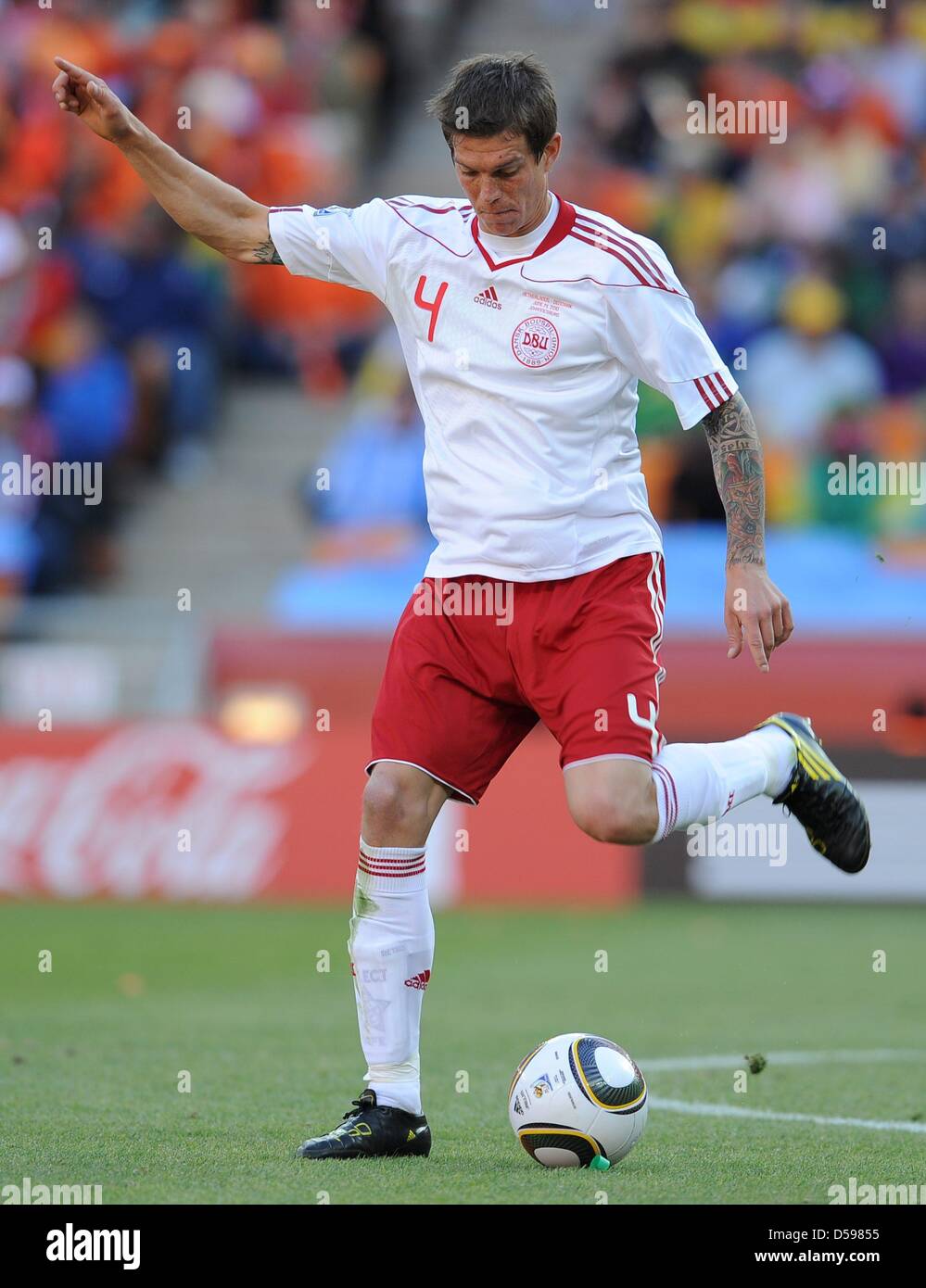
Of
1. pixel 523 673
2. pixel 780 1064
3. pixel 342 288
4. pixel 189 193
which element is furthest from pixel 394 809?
pixel 342 288

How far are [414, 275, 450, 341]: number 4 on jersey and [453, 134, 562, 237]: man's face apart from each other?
0.68 feet

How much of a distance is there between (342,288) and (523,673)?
11590 mm

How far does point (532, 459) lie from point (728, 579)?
0.62m

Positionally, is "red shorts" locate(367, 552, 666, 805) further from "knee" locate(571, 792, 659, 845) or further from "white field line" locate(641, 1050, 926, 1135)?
"white field line" locate(641, 1050, 926, 1135)

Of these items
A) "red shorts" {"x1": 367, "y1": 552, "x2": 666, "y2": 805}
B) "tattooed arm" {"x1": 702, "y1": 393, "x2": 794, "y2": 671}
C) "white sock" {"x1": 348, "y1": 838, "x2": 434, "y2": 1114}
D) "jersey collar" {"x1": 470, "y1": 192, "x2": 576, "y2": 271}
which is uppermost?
"jersey collar" {"x1": 470, "y1": 192, "x2": 576, "y2": 271}

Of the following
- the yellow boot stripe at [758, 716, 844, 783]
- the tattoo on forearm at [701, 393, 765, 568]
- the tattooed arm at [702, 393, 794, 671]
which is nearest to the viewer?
the tattooed arm at [702, 393, 794, 671]

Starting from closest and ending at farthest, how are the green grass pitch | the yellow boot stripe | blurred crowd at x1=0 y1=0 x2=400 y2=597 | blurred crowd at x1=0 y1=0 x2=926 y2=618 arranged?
1. the green grass pitch
2. the yellow boot stripe
3. blurred crowd at x1=0 y1=0 x2=926 y2=618
4. blurred crowd at x1=0 y1=0 x2=400 y2=597

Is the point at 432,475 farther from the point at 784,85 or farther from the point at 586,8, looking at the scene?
the point at 586,8

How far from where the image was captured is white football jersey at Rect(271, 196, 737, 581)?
211 inches

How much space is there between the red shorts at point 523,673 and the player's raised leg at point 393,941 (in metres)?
0.09

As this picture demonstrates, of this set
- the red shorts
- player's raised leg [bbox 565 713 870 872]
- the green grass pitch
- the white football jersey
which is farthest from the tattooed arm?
the green grass pitch

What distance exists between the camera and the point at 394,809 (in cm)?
538

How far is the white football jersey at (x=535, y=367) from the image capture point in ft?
17.6
